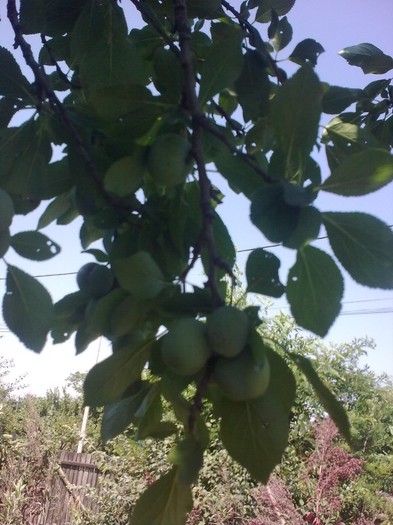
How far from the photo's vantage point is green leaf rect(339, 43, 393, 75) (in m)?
1.80

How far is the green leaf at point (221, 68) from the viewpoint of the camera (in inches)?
37.5

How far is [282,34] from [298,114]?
958 millimetres

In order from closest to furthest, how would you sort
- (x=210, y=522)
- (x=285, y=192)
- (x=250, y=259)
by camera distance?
(x=285, y=192)
(x=250, y=259)
(x=210, y=522)

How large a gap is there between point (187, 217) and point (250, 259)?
16 centimetres

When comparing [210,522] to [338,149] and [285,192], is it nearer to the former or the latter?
[338,149]

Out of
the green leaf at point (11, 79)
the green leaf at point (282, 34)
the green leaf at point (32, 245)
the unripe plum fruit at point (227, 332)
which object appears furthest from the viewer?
the green leaf at point (282, 34)

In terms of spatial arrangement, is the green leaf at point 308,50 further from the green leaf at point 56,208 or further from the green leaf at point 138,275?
the green leaf at point 138,275

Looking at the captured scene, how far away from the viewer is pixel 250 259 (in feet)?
2.71

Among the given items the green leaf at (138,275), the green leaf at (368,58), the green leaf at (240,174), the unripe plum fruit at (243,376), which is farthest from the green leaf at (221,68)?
the green leaf at (368,58)

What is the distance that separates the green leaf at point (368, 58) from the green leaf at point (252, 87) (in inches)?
26.6

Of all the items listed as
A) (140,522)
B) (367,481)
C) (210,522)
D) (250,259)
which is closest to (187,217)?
(250,259)

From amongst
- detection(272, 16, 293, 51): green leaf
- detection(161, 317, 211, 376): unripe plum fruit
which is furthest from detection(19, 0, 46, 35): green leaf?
detection(161, 317, 211, 376): unripe plum fruit

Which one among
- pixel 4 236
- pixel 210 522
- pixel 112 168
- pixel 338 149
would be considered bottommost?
pixel 210 522

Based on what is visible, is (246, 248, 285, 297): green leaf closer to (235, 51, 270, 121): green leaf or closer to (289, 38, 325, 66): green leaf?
(235, 51, 270, 121): green leaf
